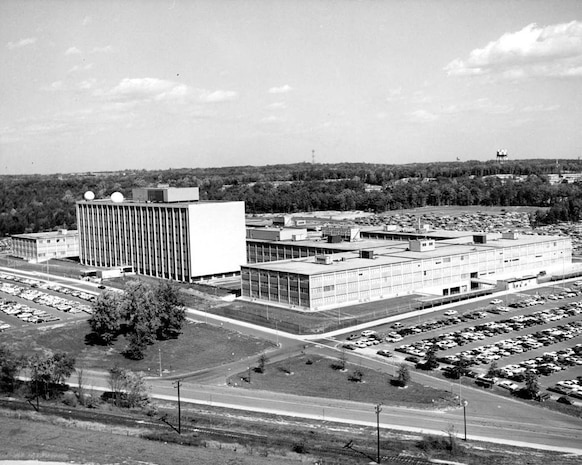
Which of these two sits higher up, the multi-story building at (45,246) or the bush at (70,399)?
the multi-story building at (45,246)

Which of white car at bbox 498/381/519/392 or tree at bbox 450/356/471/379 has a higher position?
tree at bbox 450/356/471/379

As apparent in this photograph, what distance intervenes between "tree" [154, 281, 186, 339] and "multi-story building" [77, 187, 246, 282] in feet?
81.2

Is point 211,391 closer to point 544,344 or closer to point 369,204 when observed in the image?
point 544,344

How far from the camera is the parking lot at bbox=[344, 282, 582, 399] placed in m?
47.0

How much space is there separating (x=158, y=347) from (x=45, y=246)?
58.6 meters

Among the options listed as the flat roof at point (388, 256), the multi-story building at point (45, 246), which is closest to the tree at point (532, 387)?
the flat roof at point (388, 256)

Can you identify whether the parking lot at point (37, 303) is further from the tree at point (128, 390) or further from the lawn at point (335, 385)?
the lawn at point (335, 385)

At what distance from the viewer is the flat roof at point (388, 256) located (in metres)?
69.1

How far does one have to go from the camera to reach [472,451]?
33.9 metres

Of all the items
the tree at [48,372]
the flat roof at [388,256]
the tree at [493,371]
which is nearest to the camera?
the tree at [48,372]

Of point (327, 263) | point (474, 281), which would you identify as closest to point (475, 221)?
point (474, 281)

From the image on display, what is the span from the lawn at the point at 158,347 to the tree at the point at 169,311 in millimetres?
990

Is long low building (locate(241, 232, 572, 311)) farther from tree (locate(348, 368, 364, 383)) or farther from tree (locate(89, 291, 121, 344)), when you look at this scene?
tree (locate(348, 368, 364, 383))

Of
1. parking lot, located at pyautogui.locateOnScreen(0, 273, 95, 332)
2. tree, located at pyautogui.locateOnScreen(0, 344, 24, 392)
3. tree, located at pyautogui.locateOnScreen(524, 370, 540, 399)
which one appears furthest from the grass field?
parking lot, located at pyautogui.locateOnScreen(0, 273, 95, 332)
